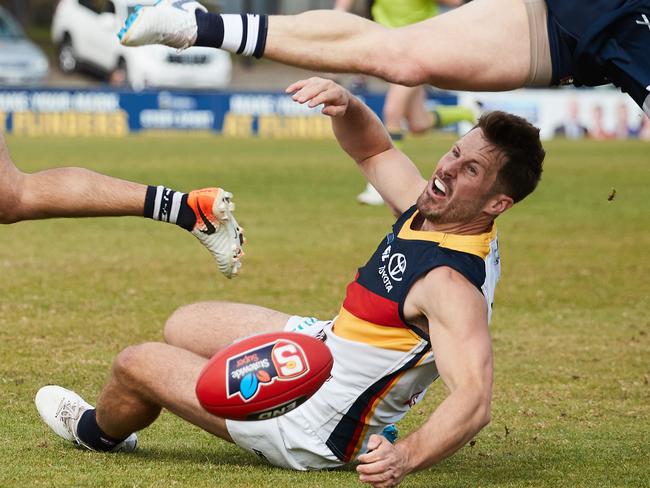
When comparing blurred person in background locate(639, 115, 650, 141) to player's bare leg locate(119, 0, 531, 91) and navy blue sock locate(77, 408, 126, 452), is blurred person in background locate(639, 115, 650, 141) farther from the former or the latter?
navy blue sock locate(77, 408, 126, 452)

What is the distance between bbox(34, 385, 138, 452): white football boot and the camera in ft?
16.2

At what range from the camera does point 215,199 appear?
5586mm

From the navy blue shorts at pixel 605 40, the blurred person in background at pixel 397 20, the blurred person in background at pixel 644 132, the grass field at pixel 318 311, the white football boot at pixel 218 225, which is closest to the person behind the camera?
the grass field at pixel 318 311

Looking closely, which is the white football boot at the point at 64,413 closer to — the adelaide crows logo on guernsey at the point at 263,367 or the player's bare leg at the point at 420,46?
the adelaide crows logo on guernsey at the point at 263,367

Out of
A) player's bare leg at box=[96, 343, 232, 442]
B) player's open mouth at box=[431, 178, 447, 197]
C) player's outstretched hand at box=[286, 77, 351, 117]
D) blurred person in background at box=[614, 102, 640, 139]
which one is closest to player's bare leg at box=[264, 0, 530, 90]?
player's outstretched hand at box=[286, 77, 351, 117]

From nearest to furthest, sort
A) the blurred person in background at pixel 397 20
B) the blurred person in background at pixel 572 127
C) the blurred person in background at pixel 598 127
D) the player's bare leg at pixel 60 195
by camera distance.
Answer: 1. the player's bare leg at pixel 60 195
2. the blurred person in background at pixel 397 20
3. the blurred person in background at pixel 598 127
4. the blurred person in background at pixel 572 127

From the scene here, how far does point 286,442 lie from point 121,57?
26.7 meters

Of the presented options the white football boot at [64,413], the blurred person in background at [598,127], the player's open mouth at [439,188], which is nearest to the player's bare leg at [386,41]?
the player's open mouth at [439,188]

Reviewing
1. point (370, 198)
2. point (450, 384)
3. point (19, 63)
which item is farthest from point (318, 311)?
point (19, 63)

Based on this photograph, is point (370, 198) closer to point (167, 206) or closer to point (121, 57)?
→ point (167, 206)

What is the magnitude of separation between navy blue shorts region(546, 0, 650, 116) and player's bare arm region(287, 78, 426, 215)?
2.38 ft

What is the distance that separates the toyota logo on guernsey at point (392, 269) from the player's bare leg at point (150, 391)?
0.75 m

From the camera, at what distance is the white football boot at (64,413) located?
493 cm

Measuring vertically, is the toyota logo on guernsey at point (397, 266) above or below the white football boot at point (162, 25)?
below
